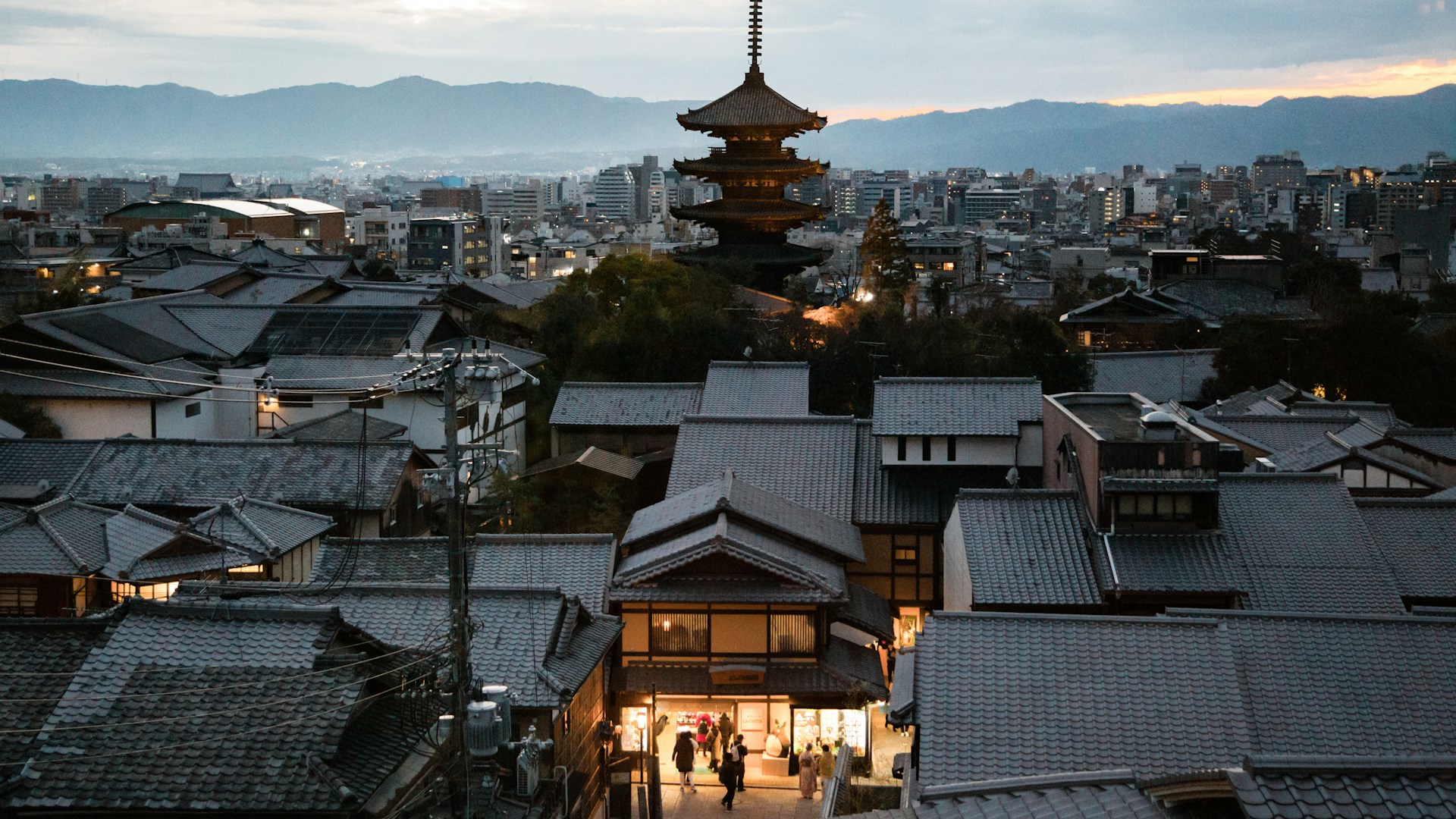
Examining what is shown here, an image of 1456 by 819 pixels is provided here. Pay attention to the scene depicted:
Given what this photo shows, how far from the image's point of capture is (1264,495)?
671 inches

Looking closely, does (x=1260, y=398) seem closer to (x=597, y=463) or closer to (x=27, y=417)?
(x=597, y=463)

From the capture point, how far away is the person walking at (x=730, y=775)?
48.2 feet

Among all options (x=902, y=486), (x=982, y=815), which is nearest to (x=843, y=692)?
(x=902, y=486)

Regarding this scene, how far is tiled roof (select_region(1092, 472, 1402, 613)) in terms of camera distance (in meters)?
15.3

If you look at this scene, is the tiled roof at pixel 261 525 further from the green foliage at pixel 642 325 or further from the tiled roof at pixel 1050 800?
the tiled roof at pixel 1050 800

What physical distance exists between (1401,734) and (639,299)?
876 inches

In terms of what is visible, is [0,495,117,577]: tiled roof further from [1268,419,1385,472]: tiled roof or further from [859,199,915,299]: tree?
[859,199,915,299]: tree

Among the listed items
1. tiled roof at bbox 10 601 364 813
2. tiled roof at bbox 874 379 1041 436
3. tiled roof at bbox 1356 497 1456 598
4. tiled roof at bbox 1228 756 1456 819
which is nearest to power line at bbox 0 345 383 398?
tiled roof at bbox 874 379 1041 436

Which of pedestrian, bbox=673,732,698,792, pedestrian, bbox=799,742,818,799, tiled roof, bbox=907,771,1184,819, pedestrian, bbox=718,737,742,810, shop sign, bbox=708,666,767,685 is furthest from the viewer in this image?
shop sign, bbox=708,666,767,685

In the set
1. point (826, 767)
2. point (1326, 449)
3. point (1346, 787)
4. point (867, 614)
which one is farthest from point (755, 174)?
point (1346, 787)

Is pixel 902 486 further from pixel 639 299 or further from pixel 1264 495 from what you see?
pixel 639 299

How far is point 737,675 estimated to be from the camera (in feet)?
52.6

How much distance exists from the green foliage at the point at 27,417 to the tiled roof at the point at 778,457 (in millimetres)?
12170

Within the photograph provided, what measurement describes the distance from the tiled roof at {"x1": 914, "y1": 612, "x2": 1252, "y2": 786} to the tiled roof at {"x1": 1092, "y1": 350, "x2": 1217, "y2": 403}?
21.2 metres
